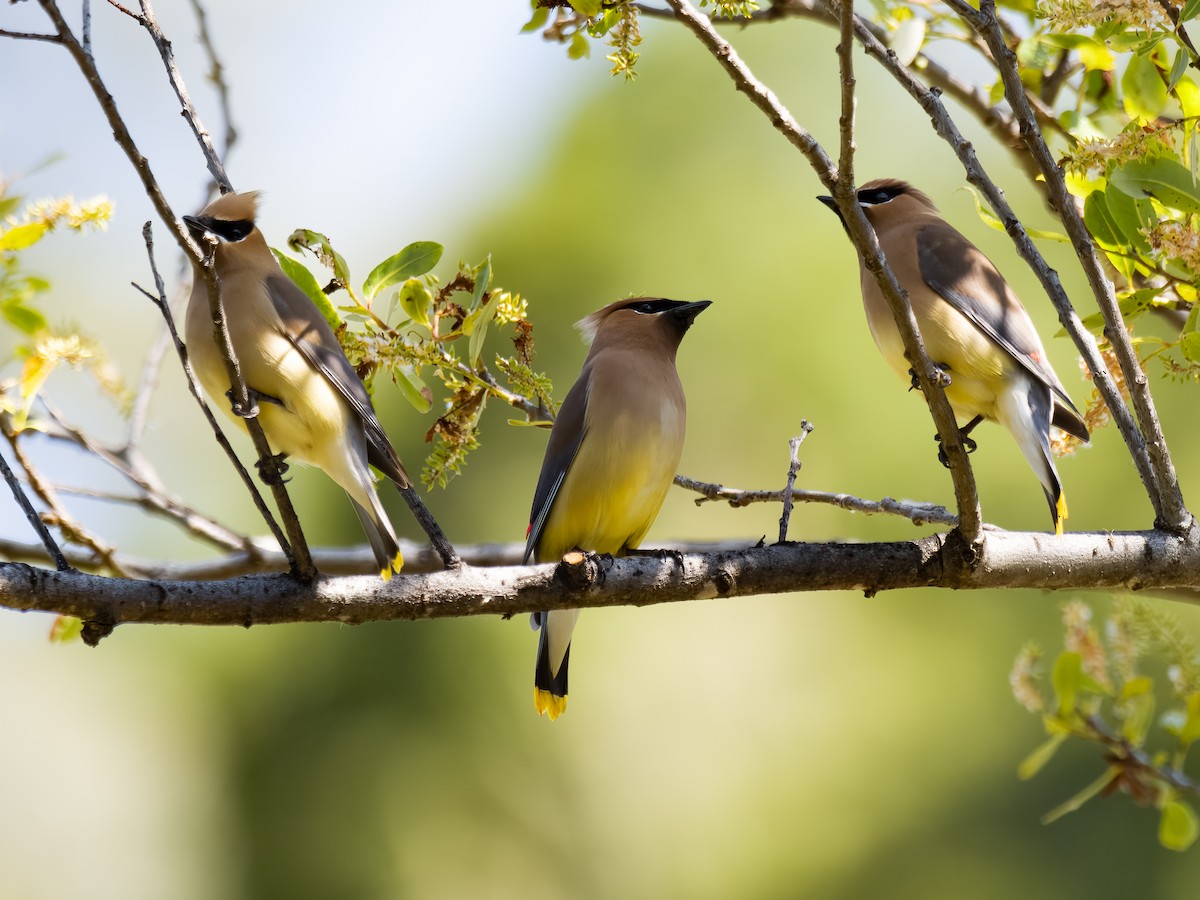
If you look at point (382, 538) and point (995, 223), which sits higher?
point (995, 223)

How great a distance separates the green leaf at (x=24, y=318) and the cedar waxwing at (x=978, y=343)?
2.07 meters

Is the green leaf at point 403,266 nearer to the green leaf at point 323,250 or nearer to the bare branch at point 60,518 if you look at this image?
the green leaf at point 323,250

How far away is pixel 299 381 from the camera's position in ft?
10.7

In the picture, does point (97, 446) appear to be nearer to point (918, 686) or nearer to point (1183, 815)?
point (1183, 815)

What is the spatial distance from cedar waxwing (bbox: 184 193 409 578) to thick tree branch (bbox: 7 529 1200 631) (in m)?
0.83

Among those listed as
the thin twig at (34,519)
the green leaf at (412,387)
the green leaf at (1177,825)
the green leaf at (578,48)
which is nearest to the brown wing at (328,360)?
the green leaf at (412,387)

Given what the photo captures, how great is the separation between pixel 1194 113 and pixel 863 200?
5.66 ft

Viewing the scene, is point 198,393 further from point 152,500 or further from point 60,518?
point 152,500

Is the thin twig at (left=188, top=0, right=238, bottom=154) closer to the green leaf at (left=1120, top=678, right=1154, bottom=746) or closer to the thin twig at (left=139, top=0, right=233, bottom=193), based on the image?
the thin twig at (left=139, top=0, right=233, bottom=193)

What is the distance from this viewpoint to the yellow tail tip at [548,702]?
3.73m

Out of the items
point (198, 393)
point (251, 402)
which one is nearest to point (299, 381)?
point (251, 402)

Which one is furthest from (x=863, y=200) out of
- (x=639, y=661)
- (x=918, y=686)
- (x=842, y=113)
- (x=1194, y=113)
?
(x=918, y=686)

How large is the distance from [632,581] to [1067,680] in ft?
4.75

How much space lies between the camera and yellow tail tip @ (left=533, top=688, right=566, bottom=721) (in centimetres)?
373
